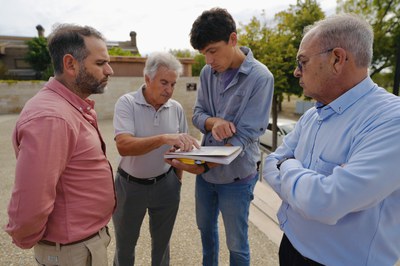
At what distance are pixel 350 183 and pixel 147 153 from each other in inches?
60.7

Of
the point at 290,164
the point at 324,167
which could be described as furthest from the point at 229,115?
the point at 324,167

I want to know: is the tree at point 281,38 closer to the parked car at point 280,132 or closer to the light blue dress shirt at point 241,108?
the parked car at point 280,132

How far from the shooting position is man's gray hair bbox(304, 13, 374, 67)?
3.97ft

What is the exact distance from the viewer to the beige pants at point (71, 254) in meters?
1.50

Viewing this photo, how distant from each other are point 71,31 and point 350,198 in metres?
1.68

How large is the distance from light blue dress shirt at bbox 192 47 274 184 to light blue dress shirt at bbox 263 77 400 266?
560 millimetres

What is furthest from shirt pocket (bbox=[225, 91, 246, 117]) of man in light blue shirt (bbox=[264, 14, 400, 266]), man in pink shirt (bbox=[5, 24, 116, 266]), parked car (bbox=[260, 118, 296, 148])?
parked car (bbox=[260, 118, 296, 148])

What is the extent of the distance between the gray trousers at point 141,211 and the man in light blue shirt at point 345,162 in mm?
1216

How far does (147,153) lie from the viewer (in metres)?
2.19

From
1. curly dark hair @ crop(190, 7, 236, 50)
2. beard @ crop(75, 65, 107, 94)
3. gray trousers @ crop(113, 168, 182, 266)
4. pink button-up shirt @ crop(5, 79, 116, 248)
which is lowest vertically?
gray trousers @ crop(113, 168, 182, 266)

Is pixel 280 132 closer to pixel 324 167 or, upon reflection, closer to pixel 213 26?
pixel 213 26

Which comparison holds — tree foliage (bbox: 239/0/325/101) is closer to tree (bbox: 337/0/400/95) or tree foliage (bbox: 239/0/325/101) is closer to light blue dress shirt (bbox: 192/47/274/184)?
tree (bbox: 337/0/400/95)

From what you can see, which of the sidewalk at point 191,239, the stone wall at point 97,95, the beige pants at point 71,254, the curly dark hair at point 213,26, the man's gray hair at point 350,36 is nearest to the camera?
the man's gray hair at point 350,36

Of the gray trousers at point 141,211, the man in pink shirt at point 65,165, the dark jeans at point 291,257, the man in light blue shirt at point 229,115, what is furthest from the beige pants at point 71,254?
the dark jeans at point 291,257
